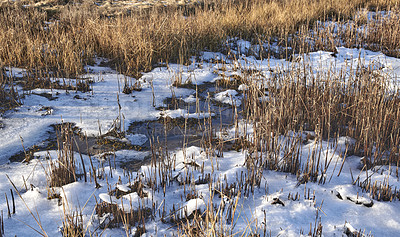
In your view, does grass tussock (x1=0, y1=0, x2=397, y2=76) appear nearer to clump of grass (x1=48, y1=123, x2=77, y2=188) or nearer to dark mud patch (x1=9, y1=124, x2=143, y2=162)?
dark mud patch (x1=9, y1=124, x2=143, y2=162)

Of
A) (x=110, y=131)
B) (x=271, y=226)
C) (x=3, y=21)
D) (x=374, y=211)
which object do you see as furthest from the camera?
(x=3, y=21)

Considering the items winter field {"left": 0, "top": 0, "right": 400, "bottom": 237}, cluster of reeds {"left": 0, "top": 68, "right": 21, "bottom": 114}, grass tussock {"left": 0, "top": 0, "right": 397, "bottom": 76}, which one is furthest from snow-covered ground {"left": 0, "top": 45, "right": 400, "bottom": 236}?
grass tussock {"left": 0, "top": 0, "right": 397, "bottom": 76}

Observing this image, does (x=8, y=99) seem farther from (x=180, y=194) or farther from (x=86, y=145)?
(x=180, y=194)

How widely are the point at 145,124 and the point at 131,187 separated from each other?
5.21 ft

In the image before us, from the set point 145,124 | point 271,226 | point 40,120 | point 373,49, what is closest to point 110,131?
point 145,124

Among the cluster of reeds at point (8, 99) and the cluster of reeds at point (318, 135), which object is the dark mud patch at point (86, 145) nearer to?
the cluster of reeds at point (8, 99)

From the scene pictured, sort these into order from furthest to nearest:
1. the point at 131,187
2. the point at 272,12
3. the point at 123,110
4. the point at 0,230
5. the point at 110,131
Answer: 1. the point at 272,12
2. the point at 123,110
3. the point at 110,131
4. the point at 131,187
5. the point at 0,230

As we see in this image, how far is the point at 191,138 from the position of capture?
3828mm

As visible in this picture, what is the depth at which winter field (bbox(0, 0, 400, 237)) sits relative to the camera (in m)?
2.35

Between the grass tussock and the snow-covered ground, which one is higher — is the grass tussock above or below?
above

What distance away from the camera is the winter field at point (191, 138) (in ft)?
7.71

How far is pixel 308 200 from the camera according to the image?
2.55 m

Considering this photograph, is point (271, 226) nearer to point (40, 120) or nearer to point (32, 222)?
point (32, 222)

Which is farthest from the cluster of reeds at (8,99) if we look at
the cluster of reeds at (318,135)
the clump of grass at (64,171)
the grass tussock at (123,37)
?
the cluster of reeds at (318,135)
